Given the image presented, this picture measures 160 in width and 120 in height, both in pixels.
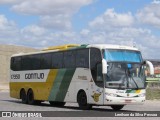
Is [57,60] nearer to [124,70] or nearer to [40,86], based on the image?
[40,86]

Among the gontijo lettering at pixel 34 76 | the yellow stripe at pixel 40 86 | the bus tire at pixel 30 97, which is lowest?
the bus tire at pixel 30 97

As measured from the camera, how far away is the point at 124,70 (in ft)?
74.6

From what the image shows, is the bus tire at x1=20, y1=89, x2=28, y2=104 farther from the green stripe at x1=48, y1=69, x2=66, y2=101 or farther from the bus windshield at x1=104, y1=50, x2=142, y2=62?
the bus windshield at x1=104, y1=50, x2=142, y2=62

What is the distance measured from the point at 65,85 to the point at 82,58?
8.17ft

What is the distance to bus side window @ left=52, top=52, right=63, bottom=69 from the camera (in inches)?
1034

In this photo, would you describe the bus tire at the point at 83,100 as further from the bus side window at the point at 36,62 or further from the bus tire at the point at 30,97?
the bus tire at the point at 30,97

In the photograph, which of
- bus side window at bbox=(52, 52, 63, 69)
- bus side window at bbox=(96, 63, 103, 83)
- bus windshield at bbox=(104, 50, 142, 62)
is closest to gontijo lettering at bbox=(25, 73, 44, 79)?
bus side window at bbox=(52, 52, 63, 69)

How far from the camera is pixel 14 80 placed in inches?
1281

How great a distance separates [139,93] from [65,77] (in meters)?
4.70

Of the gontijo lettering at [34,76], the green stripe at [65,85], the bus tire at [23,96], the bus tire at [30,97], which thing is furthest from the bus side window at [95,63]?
the bus tire at [23,96]

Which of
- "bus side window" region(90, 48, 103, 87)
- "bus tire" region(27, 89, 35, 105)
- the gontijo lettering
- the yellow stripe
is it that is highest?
"bus side window" region(90, 48, 103, 87)

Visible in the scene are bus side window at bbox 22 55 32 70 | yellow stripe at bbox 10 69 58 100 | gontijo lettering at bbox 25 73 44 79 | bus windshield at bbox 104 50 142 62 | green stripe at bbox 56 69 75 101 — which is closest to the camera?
bus windshield at bbox 104 50 142 62

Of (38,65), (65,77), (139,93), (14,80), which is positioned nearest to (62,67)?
(65,77)

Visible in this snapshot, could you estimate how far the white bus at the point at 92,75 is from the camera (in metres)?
22.4
